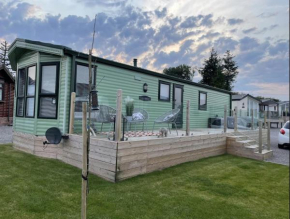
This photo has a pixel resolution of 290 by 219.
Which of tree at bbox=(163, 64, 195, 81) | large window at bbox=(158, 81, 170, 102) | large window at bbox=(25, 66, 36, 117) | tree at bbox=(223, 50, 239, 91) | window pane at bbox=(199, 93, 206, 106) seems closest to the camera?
large window at bbox=(25, 66, 36, 117)

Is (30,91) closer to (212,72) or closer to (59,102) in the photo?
(59,102)

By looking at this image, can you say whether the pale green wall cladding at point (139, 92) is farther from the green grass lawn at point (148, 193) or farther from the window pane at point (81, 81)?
the green grass lawn at point (148, 193)

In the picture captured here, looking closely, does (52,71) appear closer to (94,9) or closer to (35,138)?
(35,138)

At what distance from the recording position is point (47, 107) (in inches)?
226

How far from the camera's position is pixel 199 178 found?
453 cm

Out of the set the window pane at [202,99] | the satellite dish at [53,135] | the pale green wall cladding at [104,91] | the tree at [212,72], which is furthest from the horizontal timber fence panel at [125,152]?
the tree at [212,72]

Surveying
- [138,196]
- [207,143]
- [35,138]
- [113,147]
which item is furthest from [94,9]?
[207,143]

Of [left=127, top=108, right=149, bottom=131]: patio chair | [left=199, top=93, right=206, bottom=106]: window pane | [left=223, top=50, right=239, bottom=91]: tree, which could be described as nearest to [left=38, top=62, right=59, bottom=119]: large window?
[left=127, top=108, right=149, bottom=131]: patio chair

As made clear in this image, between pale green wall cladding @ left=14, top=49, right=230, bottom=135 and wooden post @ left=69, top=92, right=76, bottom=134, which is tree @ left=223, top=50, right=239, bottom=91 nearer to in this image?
pale green wall cladding @ left=14, top=49, right=230, bottom=135

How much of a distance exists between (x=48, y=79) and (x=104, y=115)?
202 centimetres

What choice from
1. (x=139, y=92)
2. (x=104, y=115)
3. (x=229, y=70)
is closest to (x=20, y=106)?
Result: (x=104, y=115)

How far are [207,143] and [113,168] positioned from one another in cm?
361

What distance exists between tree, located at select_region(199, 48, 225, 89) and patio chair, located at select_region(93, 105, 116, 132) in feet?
83.1

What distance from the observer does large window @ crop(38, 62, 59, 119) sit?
5.68 m
